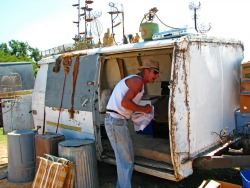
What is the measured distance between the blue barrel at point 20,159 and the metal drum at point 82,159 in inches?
47.8

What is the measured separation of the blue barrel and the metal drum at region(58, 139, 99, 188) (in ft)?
3.98

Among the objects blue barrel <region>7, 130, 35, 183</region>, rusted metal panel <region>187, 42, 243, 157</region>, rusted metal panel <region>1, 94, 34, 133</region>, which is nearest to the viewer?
rusted metal panel <region>187, 42, 243, 157</region>

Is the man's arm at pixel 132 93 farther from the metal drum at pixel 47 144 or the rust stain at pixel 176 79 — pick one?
the metal drum at pixel 47 144

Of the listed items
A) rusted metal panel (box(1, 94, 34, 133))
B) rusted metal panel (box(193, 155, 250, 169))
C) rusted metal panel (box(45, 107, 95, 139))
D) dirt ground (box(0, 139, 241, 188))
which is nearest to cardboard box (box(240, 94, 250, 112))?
rusted metal panel (box(193, 155, 250, 169))

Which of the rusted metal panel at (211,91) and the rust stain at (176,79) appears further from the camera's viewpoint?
the rusted metal panel at (211,91)

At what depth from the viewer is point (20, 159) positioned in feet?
21.0

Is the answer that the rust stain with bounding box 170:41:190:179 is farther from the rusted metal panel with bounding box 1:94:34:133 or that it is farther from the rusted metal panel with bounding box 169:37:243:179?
the rusted metal panel with bounding box 1:94:34:133

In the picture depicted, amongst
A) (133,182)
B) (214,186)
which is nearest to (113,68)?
(133,182)

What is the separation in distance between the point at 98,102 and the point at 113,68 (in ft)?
5.06

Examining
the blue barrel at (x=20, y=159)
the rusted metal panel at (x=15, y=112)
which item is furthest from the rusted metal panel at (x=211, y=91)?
the rusted metal panel at (x=15, y=112)

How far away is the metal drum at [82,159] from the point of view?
210 inches

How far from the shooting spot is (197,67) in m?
4.63

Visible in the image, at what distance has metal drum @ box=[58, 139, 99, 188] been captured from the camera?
5.34m

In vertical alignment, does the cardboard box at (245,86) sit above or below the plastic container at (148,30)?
below
